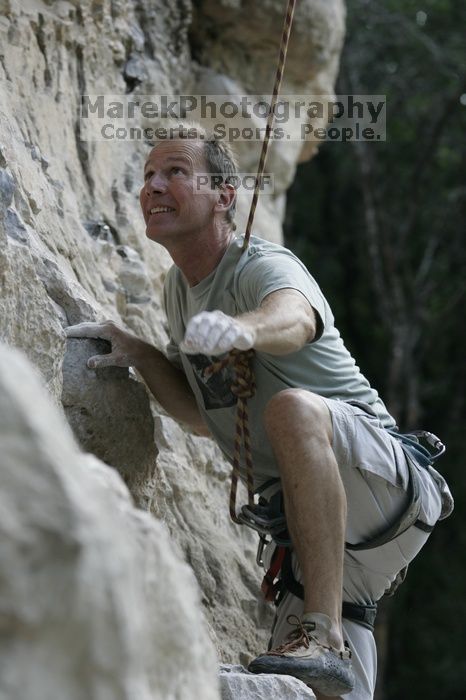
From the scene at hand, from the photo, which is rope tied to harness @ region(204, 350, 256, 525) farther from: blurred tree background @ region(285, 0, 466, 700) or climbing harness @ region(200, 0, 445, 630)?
blurred tree background @ region(285, 0, 466, 700)

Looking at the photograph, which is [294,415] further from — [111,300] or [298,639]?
[111,300]

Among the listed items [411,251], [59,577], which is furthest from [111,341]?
[411,251]

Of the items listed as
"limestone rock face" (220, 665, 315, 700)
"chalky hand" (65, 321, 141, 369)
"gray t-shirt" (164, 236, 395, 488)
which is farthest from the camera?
"chalky hand" (65, 321, 141, 369)

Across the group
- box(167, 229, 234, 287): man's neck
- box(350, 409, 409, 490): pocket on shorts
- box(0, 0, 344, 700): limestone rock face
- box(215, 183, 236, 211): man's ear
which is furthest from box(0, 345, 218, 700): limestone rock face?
box(215, 183, 236, 211): man's ear

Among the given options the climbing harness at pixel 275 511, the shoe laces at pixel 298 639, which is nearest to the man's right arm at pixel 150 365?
the climbing harness at pixel 275 511

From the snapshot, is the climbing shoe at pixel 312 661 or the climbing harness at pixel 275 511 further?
the climbing harness at pixel 275 511

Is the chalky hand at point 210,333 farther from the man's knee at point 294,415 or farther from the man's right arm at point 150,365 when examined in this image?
the man's right arm at point 150,365

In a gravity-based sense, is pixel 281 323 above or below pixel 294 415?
above

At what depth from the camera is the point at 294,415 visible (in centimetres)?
296

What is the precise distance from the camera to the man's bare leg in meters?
2.92

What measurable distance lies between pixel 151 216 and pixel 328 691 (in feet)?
4.95

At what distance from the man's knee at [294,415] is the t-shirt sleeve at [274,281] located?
255 millimetres

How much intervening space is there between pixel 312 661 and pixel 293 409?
0.63 metres

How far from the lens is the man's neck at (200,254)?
3.47 m
